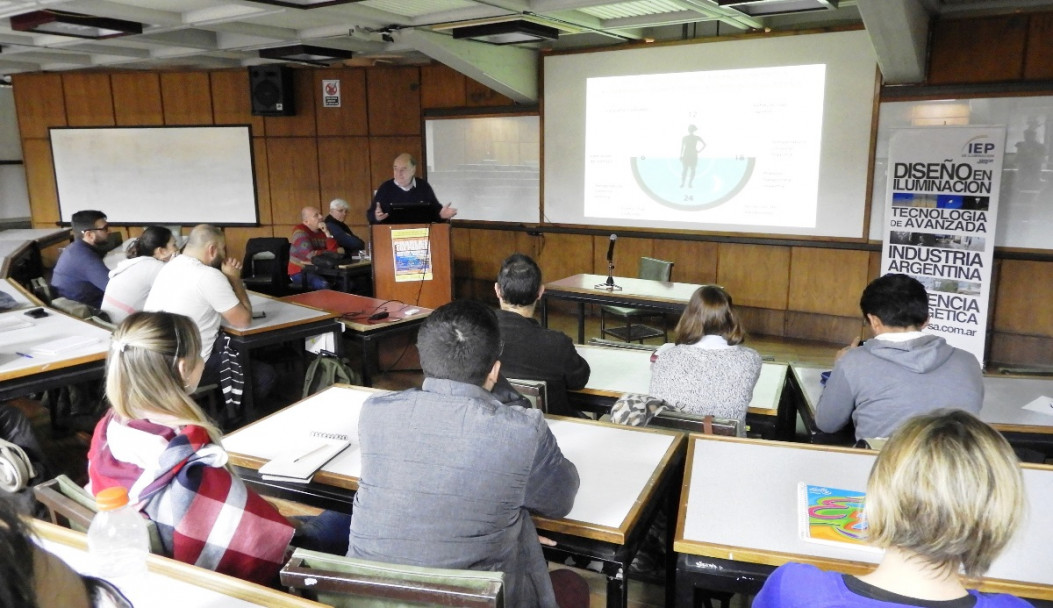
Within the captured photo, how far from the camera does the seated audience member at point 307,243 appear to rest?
251 inches

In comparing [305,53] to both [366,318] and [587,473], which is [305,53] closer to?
[366,318]

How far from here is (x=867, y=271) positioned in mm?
5867

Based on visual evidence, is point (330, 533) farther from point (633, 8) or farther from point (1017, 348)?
point (1017, 348)

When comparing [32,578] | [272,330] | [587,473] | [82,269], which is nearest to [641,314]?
[272,330]

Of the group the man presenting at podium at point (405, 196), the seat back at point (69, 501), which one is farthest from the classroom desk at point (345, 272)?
the seat back at point (69, 501)

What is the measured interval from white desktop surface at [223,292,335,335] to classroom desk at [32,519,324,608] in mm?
2469

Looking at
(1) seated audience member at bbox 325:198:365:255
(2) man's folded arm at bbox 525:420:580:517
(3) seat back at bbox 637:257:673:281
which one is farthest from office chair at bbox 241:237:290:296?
(2) man's folded arm at bbox 525:420:580:517

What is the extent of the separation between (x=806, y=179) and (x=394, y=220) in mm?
3474

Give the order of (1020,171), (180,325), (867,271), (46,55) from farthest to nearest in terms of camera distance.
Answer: (46,55) → (867,271) → (1020,171) → (180,325)

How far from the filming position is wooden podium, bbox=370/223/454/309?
5293 millimetres

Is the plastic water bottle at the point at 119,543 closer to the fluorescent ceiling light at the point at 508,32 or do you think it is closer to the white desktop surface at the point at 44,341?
the white desktop surface at the point at 44,341

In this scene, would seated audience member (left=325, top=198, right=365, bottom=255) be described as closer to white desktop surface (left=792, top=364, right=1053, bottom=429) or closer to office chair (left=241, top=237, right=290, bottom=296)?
office chair (left=241, top=237, right=290, bottom=296)

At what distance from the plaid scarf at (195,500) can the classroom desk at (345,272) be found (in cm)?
429

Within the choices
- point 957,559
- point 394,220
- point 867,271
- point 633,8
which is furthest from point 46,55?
point 957,559
